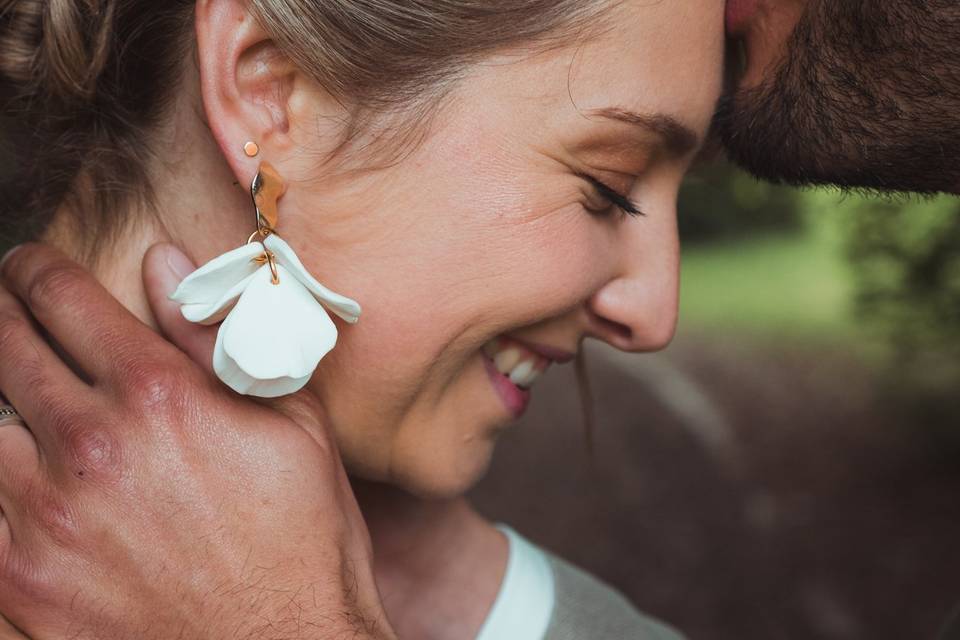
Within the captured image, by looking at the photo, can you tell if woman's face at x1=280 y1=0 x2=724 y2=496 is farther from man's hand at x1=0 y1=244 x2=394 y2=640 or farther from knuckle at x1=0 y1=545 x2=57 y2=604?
knuckle at x1=0 y1=545 x2=57 y2=604

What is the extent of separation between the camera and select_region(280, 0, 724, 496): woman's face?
5.70ft

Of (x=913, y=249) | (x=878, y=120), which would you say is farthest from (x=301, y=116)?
(x=913, y=249)

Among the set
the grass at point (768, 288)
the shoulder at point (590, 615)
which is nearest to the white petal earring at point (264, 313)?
the shoulder at point (590, 615)

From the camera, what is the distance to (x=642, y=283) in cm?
198

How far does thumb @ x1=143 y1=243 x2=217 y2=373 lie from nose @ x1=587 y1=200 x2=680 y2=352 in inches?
25.8

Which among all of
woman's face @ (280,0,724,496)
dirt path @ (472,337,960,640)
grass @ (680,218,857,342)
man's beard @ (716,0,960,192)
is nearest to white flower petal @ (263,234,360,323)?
woman's face @ (280,0,724,496)

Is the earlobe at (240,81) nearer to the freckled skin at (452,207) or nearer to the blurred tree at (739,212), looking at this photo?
the freckled skin at (452,207)

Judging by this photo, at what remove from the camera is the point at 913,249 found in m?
5.51

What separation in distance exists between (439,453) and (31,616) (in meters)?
0.69

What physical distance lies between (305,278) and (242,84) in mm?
340

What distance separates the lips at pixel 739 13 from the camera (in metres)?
1.88

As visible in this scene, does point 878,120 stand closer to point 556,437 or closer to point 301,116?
point 301,116

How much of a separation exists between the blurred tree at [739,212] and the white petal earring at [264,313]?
7.42 m

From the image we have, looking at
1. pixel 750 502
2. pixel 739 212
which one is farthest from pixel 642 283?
pixel 739 212
